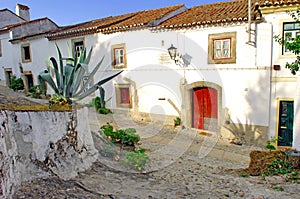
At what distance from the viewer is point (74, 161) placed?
4.50 meters

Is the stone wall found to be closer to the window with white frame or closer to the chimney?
the window with white frame

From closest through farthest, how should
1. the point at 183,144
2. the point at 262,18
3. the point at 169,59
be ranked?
the point at 262,18
the point at 183,144
the point at 169,59

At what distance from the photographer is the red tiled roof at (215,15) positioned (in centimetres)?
971

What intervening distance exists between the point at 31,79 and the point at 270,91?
53.0ft

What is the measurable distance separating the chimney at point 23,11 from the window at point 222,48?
18421 mm

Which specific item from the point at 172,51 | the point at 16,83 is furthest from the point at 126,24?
the point at 16,83

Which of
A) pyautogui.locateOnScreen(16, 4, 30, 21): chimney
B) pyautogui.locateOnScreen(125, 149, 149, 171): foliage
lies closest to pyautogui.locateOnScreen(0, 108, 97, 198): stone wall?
pyautogui.locateOnScreen(125, 149, 149, 171): foliage

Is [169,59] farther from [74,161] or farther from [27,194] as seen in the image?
[27,194]

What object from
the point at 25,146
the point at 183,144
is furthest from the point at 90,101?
the point at 25,146

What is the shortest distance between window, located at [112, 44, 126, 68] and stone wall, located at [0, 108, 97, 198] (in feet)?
29.0

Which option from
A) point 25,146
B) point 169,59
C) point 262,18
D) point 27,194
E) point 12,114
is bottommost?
point 27,194

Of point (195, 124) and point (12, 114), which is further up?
point (12, 114)

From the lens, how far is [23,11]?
21.7 meters

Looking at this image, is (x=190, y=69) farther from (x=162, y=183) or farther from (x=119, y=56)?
(x=162, y=183)
